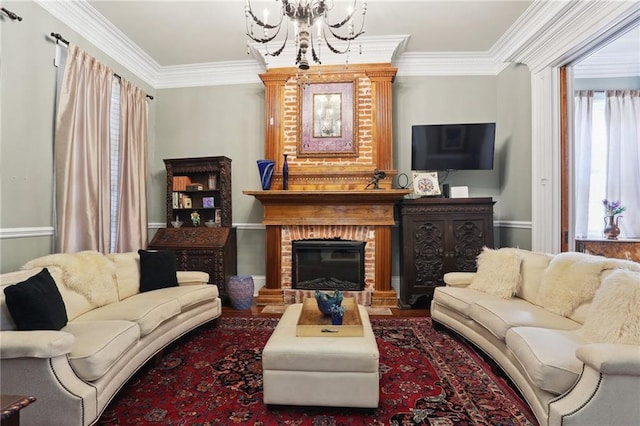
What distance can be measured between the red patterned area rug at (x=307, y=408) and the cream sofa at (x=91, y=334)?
19 centimetres

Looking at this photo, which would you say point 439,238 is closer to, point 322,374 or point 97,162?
point 322,374

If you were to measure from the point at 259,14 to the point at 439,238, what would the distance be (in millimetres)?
3312

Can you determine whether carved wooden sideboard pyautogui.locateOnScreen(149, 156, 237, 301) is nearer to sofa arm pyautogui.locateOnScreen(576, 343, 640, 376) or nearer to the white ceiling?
the white ceiling

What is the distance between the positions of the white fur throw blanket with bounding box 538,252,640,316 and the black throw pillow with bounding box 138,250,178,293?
322 cm

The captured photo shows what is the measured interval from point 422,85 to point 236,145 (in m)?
2.79

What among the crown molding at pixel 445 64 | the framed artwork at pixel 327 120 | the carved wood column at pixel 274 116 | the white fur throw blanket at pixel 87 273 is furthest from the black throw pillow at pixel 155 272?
the crown molding at pixel 445 64

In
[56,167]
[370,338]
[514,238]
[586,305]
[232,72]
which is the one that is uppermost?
[232,72]

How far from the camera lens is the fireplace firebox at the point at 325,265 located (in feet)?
13.5

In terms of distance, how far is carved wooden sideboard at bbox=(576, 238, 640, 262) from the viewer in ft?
12.7

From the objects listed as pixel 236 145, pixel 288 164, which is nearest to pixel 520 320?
pixel 288 164

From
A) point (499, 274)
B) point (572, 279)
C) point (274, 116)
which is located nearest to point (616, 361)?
point (572, 279)

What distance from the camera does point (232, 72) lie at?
461cm

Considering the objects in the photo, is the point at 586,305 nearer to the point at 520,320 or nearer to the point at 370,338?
the point at 520,320

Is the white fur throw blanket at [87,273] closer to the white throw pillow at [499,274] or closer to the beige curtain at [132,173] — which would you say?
the beige curtain at [132,173]
